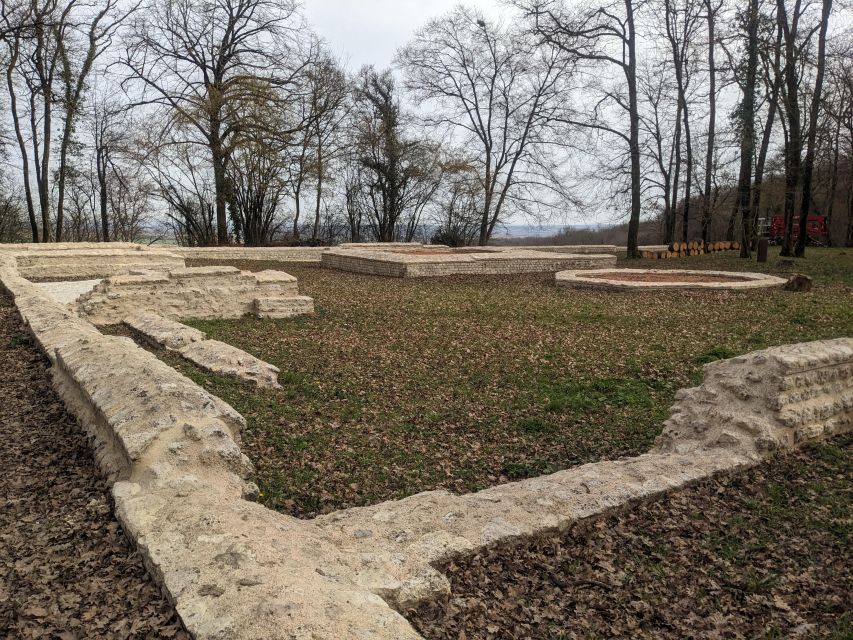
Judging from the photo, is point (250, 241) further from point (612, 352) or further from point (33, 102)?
point (612, 352)

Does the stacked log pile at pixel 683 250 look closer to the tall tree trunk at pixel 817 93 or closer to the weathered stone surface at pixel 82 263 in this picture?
the tall tree trunk at pixel 817 93

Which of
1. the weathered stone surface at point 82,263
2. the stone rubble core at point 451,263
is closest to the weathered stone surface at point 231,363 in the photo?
the stone rubble core at point 451,263

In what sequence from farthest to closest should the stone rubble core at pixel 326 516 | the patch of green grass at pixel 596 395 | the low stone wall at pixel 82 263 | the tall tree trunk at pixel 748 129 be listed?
the tall tree trunk at pixel 748 129 < the low stone wall at pixel 82 263 < the patch of green grass at pixel 596 395 < the stone rubble core at pixel 326 516

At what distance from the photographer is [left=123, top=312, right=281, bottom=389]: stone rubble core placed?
5.98m

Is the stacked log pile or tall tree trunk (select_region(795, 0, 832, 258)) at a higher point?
tall tree trunk (select_region(795, 0, 832, 258))

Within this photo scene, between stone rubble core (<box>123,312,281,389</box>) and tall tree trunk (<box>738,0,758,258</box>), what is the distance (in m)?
16.6

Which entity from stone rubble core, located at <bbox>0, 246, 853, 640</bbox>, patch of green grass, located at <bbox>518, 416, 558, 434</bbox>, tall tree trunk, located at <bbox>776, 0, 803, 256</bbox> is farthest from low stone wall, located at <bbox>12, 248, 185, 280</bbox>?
tall tree trunk, located at <bbox>776, 0, 803, 256</bbox>

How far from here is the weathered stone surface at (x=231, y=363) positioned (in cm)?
594

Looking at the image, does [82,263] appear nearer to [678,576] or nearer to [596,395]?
[596,395]

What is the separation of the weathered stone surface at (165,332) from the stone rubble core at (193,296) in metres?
0.93

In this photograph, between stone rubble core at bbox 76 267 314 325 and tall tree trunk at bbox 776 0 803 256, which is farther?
tall tree trunk at bbox 776 0 803 256

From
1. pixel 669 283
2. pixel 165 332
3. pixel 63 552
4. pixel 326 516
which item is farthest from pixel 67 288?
pixel 669 283

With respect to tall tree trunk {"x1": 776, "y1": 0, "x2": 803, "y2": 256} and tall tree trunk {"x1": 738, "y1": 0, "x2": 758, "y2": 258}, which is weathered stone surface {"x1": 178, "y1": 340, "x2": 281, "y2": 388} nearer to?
tall tree trunk {"x1": 776, "y1": 0, "x2": 803, "y2": 256}

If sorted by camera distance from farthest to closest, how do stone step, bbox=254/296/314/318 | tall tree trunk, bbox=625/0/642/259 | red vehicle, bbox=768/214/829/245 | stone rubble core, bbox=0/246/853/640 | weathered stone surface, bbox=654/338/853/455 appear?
red vehicle, bbox=768/214/829/245
tall tree trunk, bbox=625/0/642/259
stone step, bbox=254/296/314/318
weathered stone surface, bbox=654/338/853/455
stone rubble core, bbox=0/246/853/640
